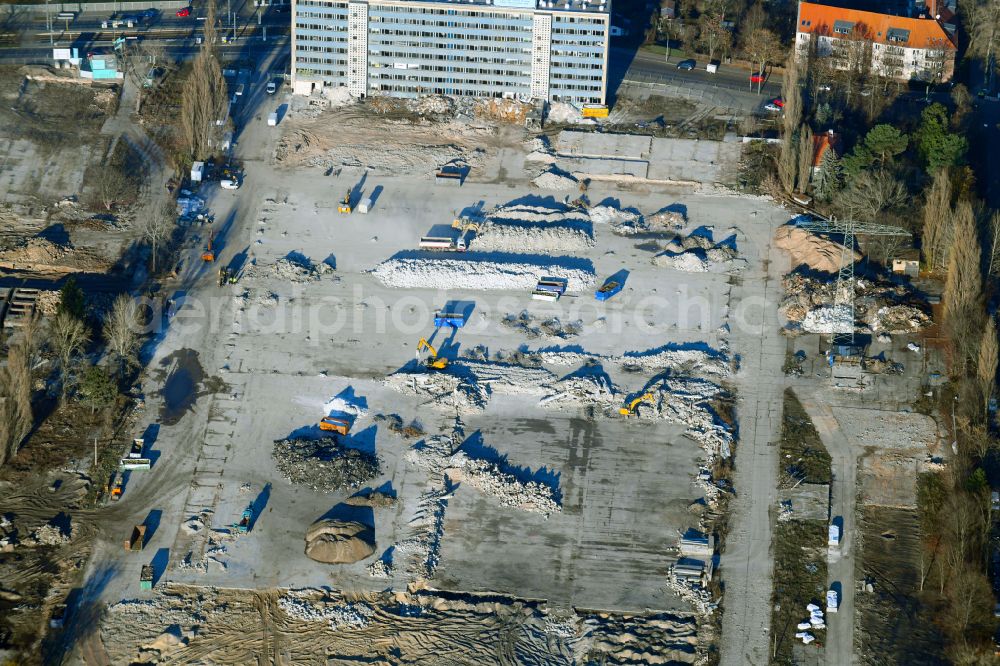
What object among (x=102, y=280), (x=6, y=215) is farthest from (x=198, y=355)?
(x=6, y=215)

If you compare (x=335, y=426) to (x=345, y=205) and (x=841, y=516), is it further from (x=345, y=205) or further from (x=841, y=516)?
(x=841, y=516)

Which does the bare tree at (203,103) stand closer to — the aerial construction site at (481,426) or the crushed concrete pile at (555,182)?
the aerial construction site at (481,426)

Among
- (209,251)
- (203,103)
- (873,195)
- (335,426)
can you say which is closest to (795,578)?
(335,426)

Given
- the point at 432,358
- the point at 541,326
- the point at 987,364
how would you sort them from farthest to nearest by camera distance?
the point at 541,326 < the point at 432,358 < the point at 987,364

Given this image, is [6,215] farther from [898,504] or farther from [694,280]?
[898,504]

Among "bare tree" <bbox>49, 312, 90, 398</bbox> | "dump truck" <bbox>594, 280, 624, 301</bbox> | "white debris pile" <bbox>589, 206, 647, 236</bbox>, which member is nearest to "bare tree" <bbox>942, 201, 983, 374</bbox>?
"dump truck" <bbox>594, 280, 624, 301</bbox>

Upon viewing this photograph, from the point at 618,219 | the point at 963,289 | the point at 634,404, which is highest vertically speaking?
the point at 618,219

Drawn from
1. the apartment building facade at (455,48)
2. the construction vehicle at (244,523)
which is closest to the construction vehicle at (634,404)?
the construction vehicle at (244,523)
